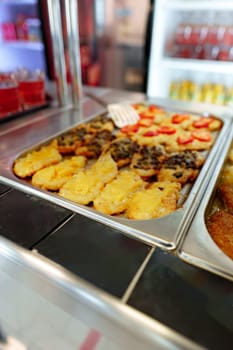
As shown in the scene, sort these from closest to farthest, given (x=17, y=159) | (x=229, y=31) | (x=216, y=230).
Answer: (x=216, y=230) < (x=17, y=159) < (x=229, y=31)

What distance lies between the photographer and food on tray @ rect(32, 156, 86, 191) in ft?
2.42

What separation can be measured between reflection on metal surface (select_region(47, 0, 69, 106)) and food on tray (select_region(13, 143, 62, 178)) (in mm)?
484

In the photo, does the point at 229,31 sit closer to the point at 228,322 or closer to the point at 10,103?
the point at 10,103

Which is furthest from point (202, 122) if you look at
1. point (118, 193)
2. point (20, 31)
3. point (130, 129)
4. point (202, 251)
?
point (20, 31)

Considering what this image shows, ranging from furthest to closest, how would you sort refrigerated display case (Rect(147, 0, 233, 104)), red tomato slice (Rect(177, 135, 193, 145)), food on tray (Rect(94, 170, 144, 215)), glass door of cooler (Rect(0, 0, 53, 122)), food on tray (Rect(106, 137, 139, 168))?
glass door of cooler (Rect(0, 0, 53, 122)) < refrigerated display case (Rect(147, 0, 233, 104)) < red tomato slice (Rect(177, 135, 193, 145)) < food on tray (Rect(106, 137, 139, 168)) < food on tray (Rect(94, 170, 144, 215))

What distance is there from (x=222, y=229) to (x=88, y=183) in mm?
357

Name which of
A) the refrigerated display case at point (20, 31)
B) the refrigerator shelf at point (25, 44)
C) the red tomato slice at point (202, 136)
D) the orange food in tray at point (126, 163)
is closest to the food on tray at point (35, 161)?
the orange food in tray at point (126, 163)

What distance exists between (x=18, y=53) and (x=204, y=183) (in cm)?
355

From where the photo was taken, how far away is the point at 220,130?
1.17m

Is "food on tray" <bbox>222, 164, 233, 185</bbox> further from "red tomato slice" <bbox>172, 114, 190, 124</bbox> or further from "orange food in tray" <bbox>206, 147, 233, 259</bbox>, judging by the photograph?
"red tomato slice" <bbox>172, 114, 190, 124</bbox>

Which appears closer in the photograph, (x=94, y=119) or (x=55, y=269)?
(x=55, y=269)

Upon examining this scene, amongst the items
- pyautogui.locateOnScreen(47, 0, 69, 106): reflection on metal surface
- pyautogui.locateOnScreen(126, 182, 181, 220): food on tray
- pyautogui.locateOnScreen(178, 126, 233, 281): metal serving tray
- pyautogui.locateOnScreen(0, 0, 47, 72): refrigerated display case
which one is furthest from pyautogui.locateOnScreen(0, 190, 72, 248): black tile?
pyautogui.locateOnScreen(0, 0, 47, 72): refrigerated display case

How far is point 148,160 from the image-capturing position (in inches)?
35.0

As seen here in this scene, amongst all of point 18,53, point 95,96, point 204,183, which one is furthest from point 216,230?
point 18,53
